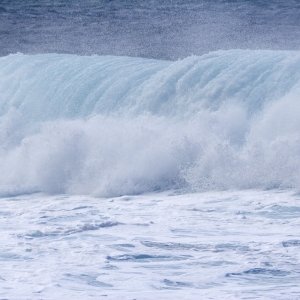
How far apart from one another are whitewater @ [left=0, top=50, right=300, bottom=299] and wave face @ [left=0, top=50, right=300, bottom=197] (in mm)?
20

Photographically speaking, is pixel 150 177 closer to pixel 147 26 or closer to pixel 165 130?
pixel 165 130

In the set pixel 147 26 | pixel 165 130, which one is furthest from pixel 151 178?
pixel 147 26

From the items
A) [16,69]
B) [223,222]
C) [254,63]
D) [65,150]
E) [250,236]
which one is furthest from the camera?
[16,69]

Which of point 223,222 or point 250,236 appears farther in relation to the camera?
point 223,222

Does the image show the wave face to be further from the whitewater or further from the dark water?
the dark water

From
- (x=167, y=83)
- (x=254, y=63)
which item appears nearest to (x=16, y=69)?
(x=167, y=83)

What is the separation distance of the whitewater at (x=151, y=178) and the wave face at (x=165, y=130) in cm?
2

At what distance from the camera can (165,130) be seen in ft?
29.8

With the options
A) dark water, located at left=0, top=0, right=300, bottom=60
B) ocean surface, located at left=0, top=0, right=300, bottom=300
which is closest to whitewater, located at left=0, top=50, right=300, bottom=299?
ocean surface, located at left=0, top=0, right=300, bottom=300

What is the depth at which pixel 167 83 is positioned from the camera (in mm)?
10102

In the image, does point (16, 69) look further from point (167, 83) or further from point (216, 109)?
point (216, 109)

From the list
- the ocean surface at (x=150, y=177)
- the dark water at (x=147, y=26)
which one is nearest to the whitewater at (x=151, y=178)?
the ocean surface at (x=150, y=177)

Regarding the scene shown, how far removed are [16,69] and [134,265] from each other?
29.1 ft

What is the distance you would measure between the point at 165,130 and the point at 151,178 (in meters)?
1.08
